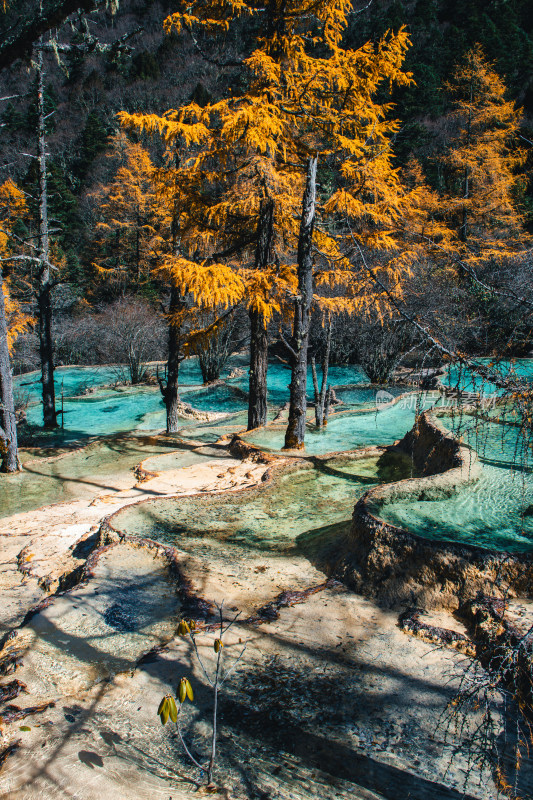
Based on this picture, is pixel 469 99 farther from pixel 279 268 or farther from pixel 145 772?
pixel 145 772

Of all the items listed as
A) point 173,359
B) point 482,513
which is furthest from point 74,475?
point 482,513

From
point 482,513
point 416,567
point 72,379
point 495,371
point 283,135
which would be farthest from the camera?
point 72,379

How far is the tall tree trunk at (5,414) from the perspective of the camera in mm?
9344

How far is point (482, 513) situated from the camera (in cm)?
490

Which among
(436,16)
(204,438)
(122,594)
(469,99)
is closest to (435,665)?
(122,594)

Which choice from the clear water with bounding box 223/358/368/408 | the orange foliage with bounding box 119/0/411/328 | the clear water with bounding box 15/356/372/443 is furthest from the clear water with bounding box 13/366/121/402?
the orange foliage with bounding box 119/0/411/328

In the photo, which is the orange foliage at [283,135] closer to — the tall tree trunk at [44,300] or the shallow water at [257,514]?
the shallow water at [257,514]

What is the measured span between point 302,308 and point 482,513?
4664mm

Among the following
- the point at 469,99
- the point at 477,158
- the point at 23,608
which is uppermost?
the point at 469,99

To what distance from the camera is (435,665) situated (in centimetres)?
329

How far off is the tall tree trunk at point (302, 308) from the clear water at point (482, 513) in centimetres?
358

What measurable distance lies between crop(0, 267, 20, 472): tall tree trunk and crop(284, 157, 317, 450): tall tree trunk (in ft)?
17.4

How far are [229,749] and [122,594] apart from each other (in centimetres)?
202

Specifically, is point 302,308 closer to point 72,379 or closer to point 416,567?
point 416,567
